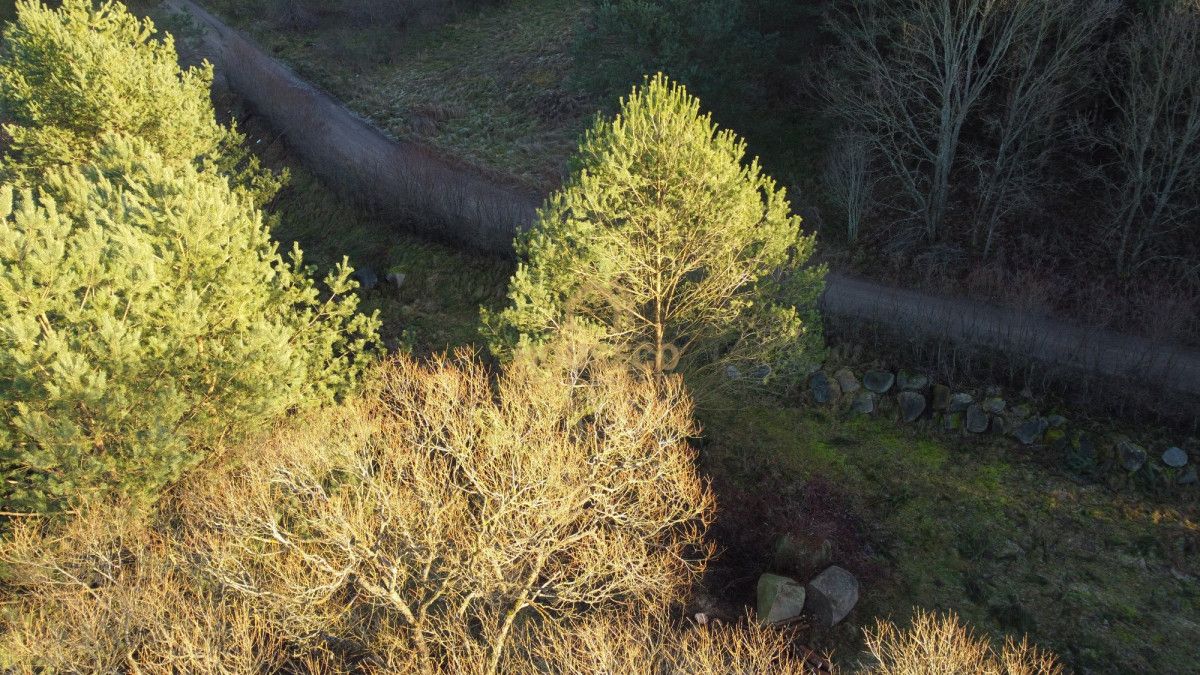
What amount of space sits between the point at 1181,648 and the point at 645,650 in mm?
11925

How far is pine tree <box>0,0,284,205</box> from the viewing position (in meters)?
22.4

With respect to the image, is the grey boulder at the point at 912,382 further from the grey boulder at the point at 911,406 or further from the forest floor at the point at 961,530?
the forest floor at the point at 961,530

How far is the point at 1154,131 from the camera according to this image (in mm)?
21828

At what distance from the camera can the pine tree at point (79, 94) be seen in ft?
73.5

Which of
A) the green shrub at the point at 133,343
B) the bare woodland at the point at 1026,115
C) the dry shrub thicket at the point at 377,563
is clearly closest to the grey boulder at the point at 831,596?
the dry shrub thicket at the point at 377,563

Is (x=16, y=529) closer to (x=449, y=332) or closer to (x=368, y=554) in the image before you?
(x=368, y=554)

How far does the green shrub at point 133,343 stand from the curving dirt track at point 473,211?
15293 millimetres

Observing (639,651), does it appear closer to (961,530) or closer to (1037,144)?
(961,530)

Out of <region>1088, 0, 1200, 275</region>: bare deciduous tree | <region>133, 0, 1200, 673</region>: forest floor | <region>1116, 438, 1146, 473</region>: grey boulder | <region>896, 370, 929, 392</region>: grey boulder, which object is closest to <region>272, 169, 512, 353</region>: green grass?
<region>133, 0, 1200, 673</region>: forest floor

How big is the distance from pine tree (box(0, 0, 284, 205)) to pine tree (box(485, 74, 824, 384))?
12492mm

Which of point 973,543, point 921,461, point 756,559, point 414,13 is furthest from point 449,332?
point 414,13

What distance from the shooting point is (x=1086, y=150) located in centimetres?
2539

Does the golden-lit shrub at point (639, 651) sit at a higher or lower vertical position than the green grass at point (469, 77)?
lower

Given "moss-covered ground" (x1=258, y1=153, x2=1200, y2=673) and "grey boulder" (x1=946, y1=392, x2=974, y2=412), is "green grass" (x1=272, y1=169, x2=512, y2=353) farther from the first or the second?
"grey boulder" (x1=946, y1=392, x2=974, y2=412)
